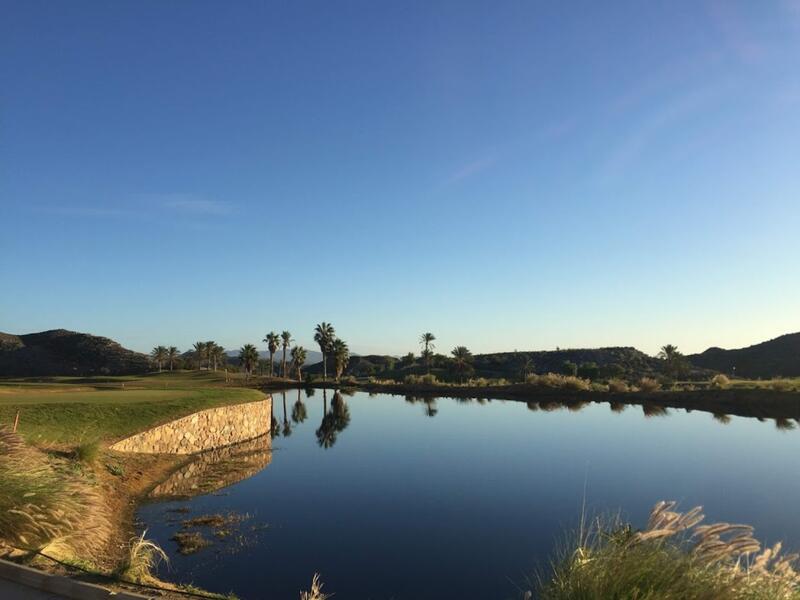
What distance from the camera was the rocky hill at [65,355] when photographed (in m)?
109

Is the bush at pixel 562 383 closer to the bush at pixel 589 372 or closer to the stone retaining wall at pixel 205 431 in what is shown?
the bush at pixel 589 372

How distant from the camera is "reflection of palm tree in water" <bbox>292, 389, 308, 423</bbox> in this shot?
161 feet

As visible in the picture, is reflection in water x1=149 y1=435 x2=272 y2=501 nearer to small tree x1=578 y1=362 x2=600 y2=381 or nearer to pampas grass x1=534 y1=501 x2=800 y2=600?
pampas grass x1=534 y1=501 x2=800 y2=600

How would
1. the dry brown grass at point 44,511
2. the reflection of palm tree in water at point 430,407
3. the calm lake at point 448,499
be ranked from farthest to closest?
the reflection of palm tree in water at point 430,407 → the calm lake at point 448,499 → the dry brown grass at point 44,511

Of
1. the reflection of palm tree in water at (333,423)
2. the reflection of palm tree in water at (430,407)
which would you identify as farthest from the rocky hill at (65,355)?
the reflection of palm tree in water at (430,407)

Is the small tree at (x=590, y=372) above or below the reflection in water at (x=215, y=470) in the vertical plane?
above

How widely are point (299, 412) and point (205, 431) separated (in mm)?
24729

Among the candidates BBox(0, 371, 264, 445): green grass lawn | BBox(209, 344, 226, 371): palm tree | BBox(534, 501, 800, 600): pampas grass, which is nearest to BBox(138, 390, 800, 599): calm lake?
BBox(0, 371, 264, 445): green grass lawn

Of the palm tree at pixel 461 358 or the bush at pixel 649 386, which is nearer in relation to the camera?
the bush at pixel 649 386

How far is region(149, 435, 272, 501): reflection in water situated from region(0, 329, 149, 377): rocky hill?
296 feet

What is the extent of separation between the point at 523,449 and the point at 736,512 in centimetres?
1453

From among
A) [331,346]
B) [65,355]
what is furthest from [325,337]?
[65,355]

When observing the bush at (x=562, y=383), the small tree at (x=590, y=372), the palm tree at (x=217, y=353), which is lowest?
the bush at (x=562, y=383)

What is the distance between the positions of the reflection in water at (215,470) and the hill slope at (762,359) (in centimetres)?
9235
